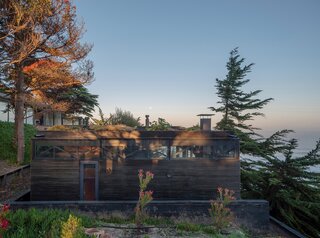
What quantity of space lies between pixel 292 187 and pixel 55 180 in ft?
43.1

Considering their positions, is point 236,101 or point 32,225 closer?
point 32,225

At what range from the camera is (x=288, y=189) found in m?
14.5

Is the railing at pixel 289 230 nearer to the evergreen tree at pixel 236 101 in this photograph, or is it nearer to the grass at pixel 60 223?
the grass at pixel 60 223

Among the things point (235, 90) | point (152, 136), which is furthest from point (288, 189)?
point (235, 90)

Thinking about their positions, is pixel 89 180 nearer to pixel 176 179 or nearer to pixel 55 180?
pixel 55 180

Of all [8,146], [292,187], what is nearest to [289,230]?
[292,187]

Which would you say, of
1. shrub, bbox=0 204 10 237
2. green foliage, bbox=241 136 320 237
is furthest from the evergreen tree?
shrub, bbox=0 204 10 237

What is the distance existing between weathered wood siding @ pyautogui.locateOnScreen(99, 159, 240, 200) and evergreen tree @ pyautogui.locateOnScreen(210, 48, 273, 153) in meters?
10.4

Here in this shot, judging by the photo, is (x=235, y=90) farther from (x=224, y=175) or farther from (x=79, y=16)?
(x=79, y=16)

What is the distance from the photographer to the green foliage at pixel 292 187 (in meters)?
13.8

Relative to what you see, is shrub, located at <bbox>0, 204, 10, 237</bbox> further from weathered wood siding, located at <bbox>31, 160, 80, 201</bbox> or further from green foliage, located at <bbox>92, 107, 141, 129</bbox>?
green foliage, located at <bbox>92, 107, 141, 129</bbox>

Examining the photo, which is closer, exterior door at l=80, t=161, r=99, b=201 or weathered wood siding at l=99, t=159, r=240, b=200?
exterior door at l=80, t=161, r=99, b=201

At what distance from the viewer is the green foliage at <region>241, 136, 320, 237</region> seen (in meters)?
13.8

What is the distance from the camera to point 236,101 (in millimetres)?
22562
